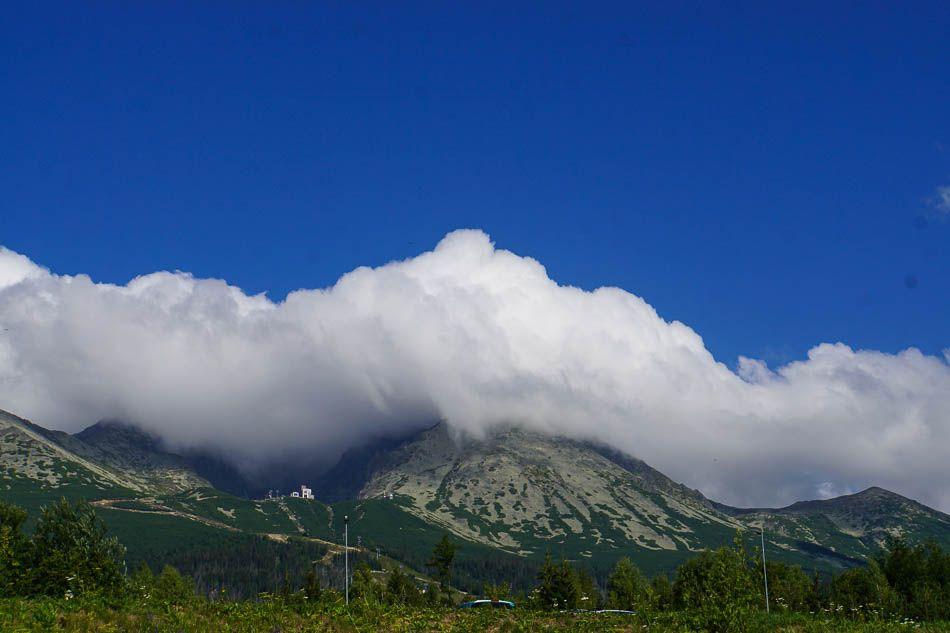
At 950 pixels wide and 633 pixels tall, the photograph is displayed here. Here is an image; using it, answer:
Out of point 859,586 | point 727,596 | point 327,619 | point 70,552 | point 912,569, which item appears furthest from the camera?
point 859,586

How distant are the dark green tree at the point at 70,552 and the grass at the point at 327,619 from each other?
140 ft

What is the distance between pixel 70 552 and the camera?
9181cm

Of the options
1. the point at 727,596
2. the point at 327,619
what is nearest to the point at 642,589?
the point at 327,619

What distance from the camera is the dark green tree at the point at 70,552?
281 ft

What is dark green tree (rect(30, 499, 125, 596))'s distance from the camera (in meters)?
85.6

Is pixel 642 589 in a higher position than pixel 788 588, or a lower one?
lower

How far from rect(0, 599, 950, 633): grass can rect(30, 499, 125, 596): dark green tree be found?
1676 inches

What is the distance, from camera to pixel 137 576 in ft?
503

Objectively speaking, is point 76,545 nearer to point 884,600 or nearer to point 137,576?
point 137,576

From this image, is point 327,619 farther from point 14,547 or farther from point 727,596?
point 14,547

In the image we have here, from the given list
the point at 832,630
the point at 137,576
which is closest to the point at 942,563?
the point at 832,630

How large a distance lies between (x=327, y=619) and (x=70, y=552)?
60.0m

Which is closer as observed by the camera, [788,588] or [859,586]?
[788,588]

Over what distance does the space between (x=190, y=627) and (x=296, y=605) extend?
9516 mm
